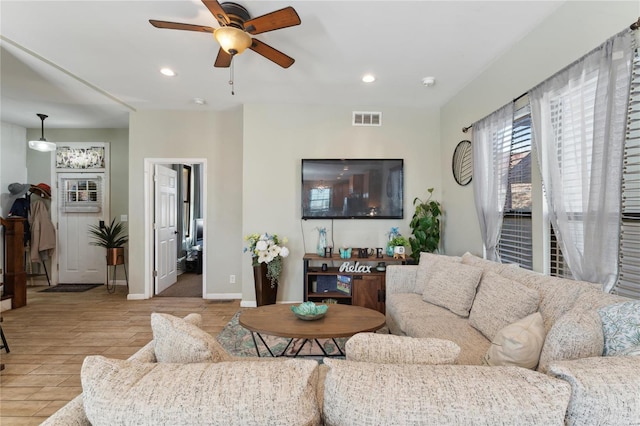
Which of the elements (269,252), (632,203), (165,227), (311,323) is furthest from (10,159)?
(632,203)

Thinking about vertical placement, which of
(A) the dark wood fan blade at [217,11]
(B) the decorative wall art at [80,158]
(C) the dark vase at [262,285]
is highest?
(A) the dark wood fan blade at [217,11]

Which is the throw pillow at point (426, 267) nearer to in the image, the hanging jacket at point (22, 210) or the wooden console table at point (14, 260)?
the wooden console table at point (14, 260)

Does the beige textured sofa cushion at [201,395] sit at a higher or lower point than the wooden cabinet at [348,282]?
higher

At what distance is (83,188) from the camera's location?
522 centimetres

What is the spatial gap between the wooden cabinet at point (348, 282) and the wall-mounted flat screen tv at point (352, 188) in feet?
1.93

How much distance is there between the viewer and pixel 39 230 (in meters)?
4.97

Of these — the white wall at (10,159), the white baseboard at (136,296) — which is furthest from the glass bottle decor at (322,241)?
the white wall at (10,159)

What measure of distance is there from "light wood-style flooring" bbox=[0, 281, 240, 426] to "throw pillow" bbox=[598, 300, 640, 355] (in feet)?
9.87

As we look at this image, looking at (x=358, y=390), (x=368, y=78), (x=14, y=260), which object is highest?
(x=368, y=78)

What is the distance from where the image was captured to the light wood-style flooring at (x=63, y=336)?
207 cm

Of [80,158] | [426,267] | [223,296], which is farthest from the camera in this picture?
[80,158]

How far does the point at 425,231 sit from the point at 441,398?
10.3 ft

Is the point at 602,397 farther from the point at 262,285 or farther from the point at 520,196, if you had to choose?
the point at 262,285

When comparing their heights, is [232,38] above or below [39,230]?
above
